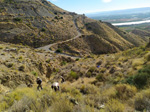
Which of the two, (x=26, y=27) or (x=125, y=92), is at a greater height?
(x=26, y=27)

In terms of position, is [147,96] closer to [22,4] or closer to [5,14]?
[5,14]

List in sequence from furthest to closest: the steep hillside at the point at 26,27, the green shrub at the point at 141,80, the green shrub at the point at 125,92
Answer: the steep hillside at the point at 26,27 → the green shrub at the point at 141,80 → the green shrub at the point at 125,92

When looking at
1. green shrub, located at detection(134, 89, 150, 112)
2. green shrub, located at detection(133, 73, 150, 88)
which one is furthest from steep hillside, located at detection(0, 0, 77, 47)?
green shrub, located at detection(134, 89, 150, 112)

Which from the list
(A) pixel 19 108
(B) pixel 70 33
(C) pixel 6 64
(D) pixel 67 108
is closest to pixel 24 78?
(C) pixel 6 64

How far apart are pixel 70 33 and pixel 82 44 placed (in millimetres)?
10569

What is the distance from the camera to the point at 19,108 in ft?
11.4

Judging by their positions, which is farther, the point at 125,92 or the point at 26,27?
the point at 26,27

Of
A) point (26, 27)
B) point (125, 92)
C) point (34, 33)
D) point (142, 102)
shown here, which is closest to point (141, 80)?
point (125, 92)

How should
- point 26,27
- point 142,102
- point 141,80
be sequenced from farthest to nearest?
1. point 26,27
2. point 141,80
3. point 142,102

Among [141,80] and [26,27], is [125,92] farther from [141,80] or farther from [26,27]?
[26,27]

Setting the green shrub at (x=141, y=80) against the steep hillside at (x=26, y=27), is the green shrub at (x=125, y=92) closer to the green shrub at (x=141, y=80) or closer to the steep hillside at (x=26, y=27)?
the green shrub at (x=141, y=80)

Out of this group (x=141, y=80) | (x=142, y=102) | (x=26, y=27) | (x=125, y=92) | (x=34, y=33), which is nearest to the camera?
(x=142, y=102)

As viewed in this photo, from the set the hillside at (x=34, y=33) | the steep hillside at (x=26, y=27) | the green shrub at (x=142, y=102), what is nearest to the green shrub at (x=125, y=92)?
the green shrub at (x=142, y=102)

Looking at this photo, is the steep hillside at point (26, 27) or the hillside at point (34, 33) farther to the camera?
the hillside at point (34, 33)
